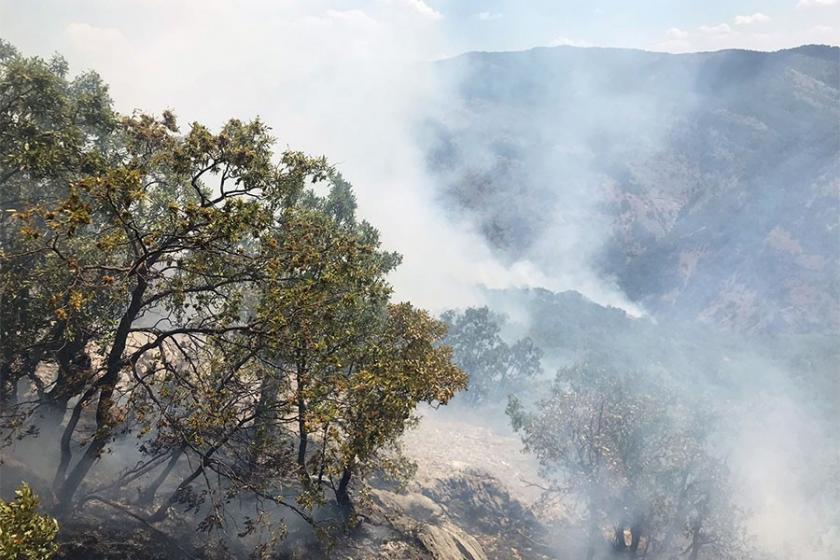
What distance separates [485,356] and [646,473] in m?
29.2

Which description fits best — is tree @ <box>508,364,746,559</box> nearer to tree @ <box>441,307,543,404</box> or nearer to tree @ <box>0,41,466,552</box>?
tree @ <box>0,41,466,552</box>

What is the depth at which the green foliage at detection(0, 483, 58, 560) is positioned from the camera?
5840mm

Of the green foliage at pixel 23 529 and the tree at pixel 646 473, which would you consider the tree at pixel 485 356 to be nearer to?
the tree at pixel 646 473

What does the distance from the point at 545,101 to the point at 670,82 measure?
109 ft

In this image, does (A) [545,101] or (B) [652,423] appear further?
(A) [545,101]

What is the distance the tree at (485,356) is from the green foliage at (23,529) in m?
51.5

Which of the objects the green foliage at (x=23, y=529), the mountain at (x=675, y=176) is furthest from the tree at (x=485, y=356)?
the green foliage at (x=23, y=529)

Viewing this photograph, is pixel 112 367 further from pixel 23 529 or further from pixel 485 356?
pixel 485 356

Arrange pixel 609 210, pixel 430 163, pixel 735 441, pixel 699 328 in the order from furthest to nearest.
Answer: pixel 430 163 < pixel 609 210 < pixel 699 328 < pixel 735 441

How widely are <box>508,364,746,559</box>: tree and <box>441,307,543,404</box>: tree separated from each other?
2482 cm

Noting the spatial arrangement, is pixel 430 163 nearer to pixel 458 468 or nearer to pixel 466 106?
pixel 466 106

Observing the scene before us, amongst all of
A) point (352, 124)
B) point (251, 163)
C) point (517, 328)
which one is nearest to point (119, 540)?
point (251, 163)

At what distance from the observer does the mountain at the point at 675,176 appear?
85750 mm

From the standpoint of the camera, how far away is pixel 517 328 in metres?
75.6
